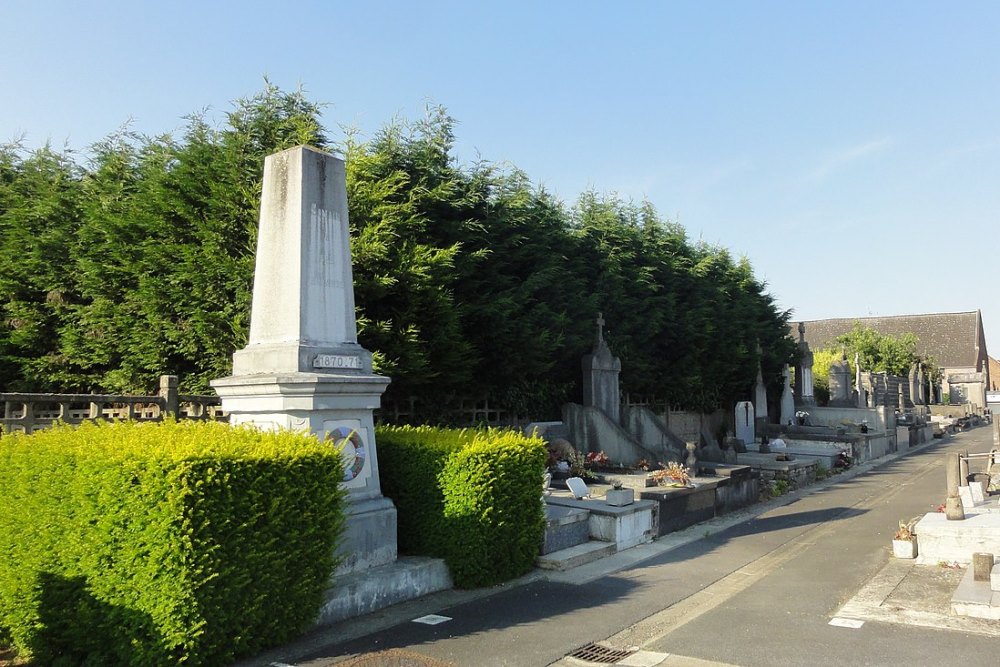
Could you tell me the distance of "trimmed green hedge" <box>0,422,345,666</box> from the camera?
539cm

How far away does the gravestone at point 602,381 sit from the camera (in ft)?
60.5

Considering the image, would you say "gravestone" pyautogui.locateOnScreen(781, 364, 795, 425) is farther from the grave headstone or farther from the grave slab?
the grave slab

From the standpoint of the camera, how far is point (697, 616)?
7309mm

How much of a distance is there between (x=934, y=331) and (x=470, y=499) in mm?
85648

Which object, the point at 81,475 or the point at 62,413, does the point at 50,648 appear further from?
the point at 62,413

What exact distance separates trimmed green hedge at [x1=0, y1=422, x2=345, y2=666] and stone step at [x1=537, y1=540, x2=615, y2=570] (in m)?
3.54

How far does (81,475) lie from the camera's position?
18.7 ft

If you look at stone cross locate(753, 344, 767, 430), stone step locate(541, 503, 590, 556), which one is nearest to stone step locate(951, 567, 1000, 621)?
stone step locate(541, 503, 590, 556)

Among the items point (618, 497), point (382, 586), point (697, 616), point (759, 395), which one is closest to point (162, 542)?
point (382, 586)

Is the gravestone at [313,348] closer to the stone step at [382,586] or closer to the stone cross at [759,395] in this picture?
the stone step at [382,586]

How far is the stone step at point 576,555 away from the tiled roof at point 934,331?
7056 cm

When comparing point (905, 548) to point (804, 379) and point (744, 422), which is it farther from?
point (804, 379)

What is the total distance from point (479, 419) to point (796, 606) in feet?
34.2

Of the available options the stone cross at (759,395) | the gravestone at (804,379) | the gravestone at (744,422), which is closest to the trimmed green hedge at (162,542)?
the gravestone at (744,422)
